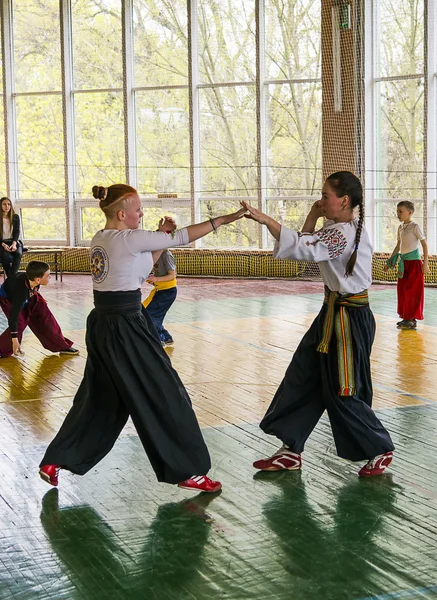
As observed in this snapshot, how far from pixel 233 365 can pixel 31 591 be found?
4171mm

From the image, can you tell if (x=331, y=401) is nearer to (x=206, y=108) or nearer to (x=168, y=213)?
(x=206, y=108)

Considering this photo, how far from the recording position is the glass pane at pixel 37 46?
16.4 metres

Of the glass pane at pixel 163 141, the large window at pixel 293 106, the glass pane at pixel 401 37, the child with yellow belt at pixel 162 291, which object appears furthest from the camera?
the glass pane at pixel 163 141

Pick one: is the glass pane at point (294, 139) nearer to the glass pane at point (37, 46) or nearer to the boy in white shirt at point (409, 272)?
the glass pane at point (37, 46)

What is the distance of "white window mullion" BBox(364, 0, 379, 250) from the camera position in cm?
1363

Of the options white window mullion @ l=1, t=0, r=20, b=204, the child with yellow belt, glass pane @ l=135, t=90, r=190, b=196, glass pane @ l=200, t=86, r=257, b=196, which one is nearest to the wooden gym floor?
the child with yellow belt

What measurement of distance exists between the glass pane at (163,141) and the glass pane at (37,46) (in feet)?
6.53

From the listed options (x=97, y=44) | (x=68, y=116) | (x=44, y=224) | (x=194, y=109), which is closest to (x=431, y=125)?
(x=194, y=109)

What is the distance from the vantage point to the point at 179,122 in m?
15.6

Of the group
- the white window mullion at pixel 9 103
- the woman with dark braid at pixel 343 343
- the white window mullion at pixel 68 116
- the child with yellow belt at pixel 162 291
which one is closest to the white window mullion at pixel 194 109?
the white window mullion at pixel 68 116

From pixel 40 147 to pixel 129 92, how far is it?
2226 millimetres

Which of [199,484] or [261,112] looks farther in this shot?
[261,112]

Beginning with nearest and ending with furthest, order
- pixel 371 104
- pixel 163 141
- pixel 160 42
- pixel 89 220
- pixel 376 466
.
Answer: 1. pixel 376 466
2. pixel 371 104
3. pixel 160 42
4. pixel 163 141
5. pixel 89 220

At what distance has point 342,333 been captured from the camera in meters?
4.02
